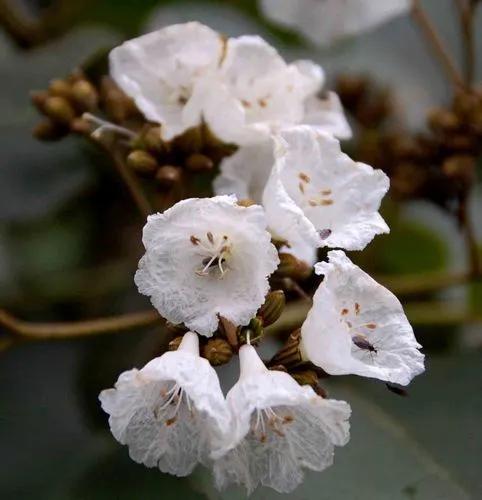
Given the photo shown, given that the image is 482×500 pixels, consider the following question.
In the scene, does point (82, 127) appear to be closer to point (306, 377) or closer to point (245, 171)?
point (245, 171)

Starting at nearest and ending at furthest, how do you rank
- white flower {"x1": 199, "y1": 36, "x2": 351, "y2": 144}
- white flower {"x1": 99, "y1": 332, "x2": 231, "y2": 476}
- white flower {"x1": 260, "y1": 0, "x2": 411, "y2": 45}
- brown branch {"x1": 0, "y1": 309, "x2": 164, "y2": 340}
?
white flower {"x1": 99, "y1": 332, "x2": 231, "y2": 476}
white flower {"x1": 199, "y1": 36, "x2": 351, "y2": 144}
brown branch {"x1": 0, "y1": 309, "x2": 164, "y2": 340}
white flower {"x1": 260, "y1": 0, "x2": 411, "y2": 45}

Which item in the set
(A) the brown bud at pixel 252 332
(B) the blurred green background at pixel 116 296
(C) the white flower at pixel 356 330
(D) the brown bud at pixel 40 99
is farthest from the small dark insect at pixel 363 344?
(D) the brown bud at pixel 40 99

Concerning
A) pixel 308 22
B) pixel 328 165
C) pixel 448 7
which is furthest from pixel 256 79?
pixel 448 7

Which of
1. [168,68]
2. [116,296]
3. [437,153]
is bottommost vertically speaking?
[116,296]

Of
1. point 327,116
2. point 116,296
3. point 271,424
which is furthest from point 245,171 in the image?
point 116,296

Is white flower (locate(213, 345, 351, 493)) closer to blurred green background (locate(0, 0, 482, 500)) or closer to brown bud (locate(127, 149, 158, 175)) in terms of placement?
blurred green background (locate(0, 0, 482, 500))

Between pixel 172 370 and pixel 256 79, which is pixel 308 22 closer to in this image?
pixel 256 79

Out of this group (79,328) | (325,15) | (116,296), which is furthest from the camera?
(116,296)

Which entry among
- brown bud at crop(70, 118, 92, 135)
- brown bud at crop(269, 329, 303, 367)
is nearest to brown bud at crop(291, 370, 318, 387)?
brown bud at crop(269, 329, 303, 367)
